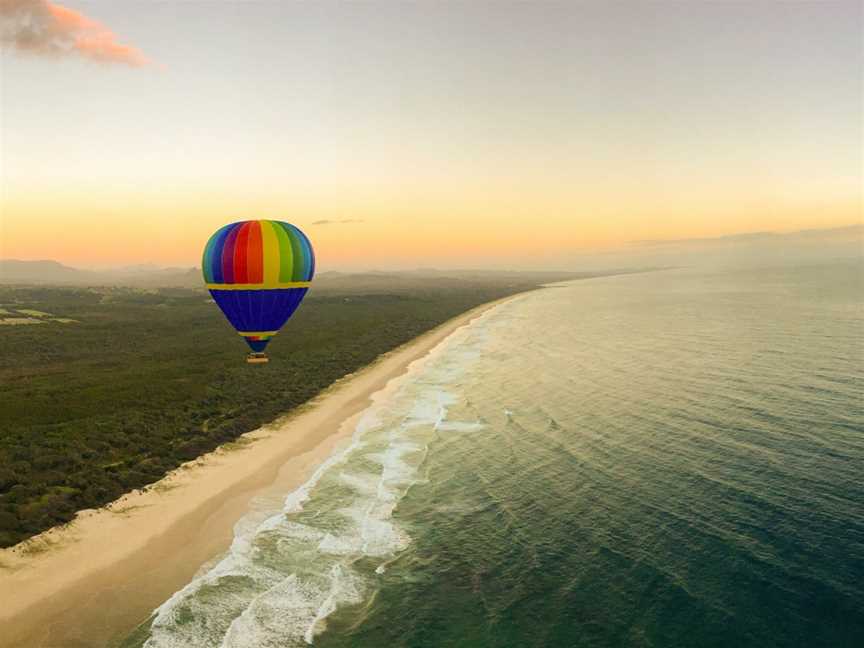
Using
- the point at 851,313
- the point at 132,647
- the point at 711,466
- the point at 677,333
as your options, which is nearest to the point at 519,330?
the point at 677,333

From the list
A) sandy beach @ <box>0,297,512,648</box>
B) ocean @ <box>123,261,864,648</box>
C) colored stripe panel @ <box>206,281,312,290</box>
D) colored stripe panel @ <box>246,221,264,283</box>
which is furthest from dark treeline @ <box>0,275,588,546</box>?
colored stripe panel @ <box>246,221,264,283</box>

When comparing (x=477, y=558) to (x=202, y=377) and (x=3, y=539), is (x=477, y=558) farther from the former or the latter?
(x=202, y=377)

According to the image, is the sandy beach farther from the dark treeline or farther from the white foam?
the dark treeline

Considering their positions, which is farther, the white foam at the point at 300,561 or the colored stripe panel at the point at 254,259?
the colored stripe panel at the point at 254,259

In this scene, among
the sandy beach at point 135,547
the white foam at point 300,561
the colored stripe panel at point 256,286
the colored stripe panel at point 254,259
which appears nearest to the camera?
the white foam at point 300,561

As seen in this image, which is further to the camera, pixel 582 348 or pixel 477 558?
pixel 582 348

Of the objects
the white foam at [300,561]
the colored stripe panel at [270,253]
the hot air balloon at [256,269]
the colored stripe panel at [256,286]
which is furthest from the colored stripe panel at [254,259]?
the white foam at [300,561]

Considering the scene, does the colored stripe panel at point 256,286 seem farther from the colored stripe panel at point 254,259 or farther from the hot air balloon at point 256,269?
the colored stripe panel at point 254,259
